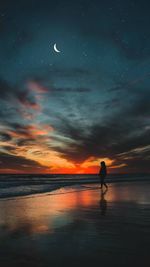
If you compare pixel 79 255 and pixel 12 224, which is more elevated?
pixel 12 224

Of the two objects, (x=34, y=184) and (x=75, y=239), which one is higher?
(x=34, y=184)

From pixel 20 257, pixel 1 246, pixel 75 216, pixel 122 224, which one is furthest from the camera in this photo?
pixel 75 216

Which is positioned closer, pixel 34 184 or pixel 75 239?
pixel 75 239

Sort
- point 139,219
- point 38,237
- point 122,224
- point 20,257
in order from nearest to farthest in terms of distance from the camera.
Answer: point 20,257
point 38,237
point 122,224
point 139,219

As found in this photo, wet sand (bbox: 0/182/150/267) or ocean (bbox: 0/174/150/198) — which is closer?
wet sand (bbox: 0/182/150/267)

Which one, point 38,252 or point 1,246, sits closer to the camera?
point 38,252

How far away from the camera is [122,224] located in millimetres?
9453

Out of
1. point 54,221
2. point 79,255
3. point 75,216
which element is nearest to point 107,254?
point 79,255

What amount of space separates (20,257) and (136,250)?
2119 mm

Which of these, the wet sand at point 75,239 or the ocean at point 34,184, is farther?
the ocean at point 34,184

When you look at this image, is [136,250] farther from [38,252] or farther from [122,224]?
[122,224]

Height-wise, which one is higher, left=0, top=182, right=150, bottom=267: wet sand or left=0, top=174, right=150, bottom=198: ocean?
left=0, top=174, right=150, bottom=198: ocean

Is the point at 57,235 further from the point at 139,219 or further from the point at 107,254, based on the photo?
the point at 139,219

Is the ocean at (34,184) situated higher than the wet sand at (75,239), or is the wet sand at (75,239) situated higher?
the ocean at (34,184)
